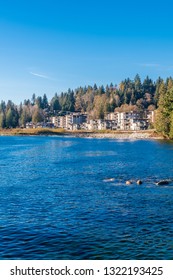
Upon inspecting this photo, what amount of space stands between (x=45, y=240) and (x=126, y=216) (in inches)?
294

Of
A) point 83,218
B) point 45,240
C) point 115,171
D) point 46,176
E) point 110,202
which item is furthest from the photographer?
point 115,171

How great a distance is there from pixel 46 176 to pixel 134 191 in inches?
580

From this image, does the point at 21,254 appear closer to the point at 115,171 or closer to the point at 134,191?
the point at 134,191

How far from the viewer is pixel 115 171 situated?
1953 inches

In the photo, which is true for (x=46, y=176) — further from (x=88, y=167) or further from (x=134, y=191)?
(x=134, y=191)

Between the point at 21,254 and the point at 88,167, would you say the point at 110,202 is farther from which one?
the point at 88,167

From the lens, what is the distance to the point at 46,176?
4578 centimetres
